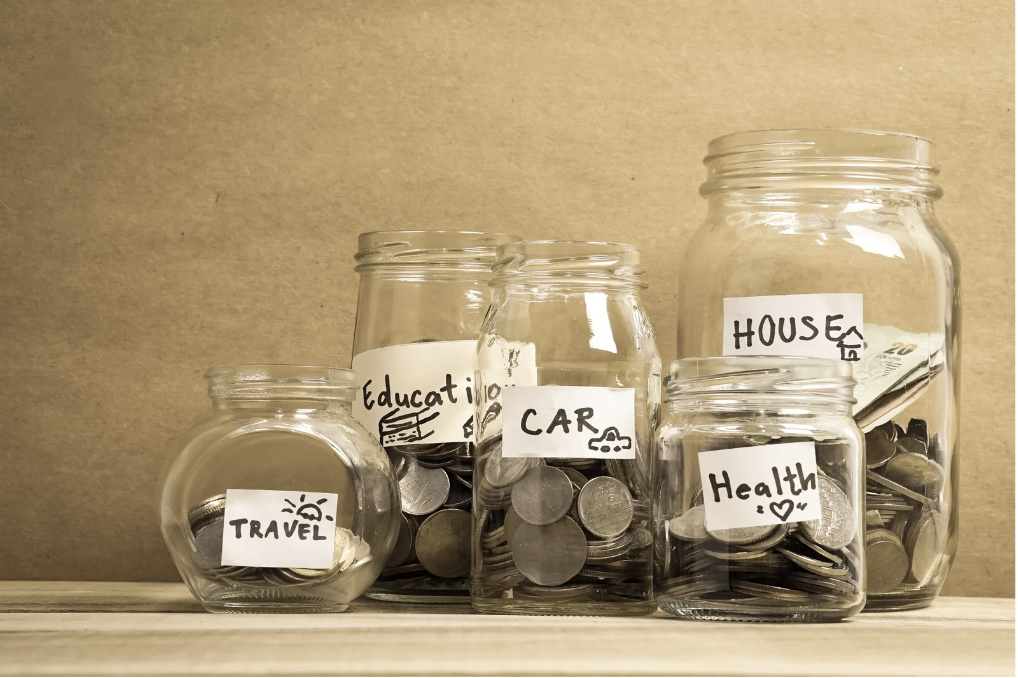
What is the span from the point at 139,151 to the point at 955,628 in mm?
844

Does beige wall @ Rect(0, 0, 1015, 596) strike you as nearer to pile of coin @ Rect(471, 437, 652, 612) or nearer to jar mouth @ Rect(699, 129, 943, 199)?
jar mouth @ Rect(699, 129, 943, 199)

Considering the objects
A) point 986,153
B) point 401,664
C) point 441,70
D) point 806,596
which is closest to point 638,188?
point 441,70

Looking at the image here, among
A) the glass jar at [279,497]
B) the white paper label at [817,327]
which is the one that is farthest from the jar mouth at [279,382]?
the white paper label at [817,327]

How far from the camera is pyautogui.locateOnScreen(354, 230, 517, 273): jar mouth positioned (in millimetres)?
896

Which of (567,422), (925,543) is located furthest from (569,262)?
(925,543)

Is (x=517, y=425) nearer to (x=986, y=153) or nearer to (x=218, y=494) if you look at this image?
(x=218, y=494)

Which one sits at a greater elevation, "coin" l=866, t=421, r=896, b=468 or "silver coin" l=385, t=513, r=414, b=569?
"coin" l=866, t=421, r=896, b=468

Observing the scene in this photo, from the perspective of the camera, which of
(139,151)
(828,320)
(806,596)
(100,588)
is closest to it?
(806,596)

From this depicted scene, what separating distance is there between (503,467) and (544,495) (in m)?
0.04

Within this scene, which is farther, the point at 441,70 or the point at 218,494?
the point at 441,70

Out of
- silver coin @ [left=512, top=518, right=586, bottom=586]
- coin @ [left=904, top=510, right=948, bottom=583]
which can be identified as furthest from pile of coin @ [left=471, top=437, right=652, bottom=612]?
coin @ [left=904, top=510, right=948, bottom=583]

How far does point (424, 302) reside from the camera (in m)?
0.90

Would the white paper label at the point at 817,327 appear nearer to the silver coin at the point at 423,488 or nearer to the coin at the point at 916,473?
the coin at the point at 916,473

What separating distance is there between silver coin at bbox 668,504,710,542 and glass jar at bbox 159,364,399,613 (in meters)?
0.21
